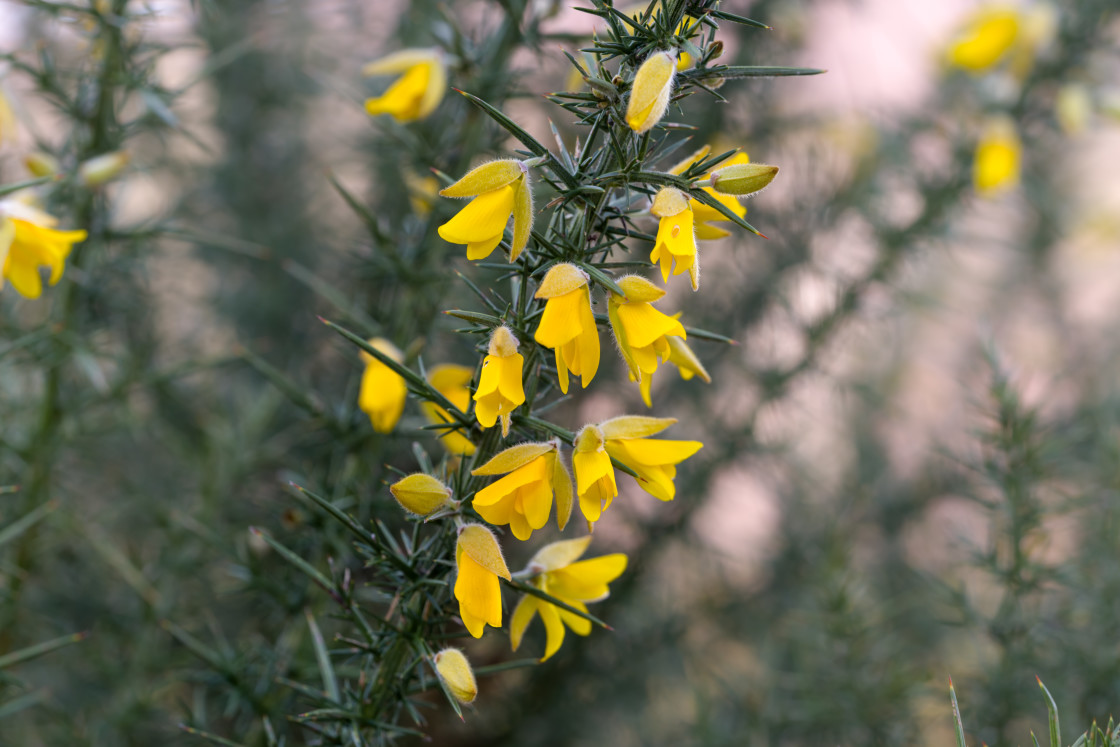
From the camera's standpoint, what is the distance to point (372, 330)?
2.54 feet

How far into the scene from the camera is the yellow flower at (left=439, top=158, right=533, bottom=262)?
1.51 feet

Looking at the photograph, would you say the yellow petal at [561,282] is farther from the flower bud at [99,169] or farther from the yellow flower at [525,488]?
the flower bud at [99,169]

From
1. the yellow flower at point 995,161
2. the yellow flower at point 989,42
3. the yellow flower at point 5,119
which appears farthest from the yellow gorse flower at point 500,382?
the yellow flower at point 989,42

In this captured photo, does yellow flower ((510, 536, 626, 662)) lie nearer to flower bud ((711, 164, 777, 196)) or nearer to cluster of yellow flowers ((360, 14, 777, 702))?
cluster of yellow flowers ((360, 14, 777, 702))

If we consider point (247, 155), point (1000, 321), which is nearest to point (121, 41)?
point (247, 155)

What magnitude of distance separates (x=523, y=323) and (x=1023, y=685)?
86 cm

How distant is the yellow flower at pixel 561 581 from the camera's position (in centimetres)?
53

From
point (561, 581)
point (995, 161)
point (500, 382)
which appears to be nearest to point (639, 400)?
point (995, 161)

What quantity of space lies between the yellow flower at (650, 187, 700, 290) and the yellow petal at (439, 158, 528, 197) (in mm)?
94

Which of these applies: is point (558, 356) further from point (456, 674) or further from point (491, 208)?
point (456, 674)

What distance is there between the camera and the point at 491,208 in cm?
47

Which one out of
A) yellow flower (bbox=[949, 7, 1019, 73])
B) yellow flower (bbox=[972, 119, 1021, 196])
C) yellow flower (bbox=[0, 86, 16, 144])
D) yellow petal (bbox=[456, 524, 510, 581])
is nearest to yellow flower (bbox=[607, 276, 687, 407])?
yellow petal (bbox=[456, 524, 510, 581])

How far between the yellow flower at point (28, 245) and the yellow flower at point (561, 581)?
0.50 m

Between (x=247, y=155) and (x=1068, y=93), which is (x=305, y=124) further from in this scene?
(x=1068, y=93)
